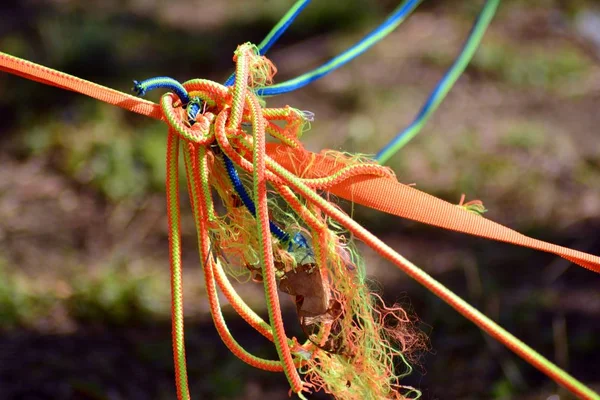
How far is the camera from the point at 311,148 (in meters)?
2.39

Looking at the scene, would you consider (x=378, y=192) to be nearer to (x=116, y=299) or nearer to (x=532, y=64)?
Answer: (x=116, y=299)

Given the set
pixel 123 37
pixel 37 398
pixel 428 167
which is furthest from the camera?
pixel 123 37

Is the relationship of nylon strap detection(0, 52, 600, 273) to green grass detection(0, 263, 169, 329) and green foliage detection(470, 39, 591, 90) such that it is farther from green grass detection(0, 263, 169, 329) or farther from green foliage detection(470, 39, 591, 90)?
green foliage detection(470, 39, 591, 90)

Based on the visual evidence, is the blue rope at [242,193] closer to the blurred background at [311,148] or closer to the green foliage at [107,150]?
the blurred background at [311,148]

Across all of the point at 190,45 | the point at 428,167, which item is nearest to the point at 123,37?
the point at 190,45

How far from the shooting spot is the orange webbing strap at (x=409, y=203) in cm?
82

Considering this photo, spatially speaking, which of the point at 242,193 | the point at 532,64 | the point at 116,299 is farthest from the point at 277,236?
the point at 532,64

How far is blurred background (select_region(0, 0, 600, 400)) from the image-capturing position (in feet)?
5.40

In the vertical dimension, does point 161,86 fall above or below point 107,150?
below

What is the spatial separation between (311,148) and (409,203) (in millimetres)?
1561

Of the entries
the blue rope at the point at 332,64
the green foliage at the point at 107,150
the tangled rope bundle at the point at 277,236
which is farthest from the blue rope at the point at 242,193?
the green foliage at the point at 107,150

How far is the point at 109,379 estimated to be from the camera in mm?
1552

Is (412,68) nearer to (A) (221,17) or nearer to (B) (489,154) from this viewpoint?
(B) (489,154)

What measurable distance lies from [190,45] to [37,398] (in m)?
1.74
